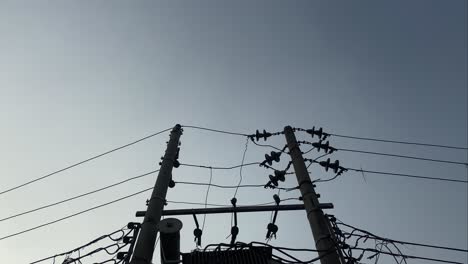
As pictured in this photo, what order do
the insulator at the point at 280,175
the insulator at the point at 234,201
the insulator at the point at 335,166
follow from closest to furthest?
the insulator at the point at 234,201 < the insulator at the point at 280,175 < the insulator at the point at 335,166

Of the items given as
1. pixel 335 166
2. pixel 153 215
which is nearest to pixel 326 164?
pixel 335 166

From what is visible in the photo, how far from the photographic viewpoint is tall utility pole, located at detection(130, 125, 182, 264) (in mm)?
4789

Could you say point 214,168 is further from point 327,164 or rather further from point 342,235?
point 342,235

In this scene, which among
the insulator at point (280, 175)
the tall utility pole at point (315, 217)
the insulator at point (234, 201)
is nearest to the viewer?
the tall utility pole at point (315, 217)

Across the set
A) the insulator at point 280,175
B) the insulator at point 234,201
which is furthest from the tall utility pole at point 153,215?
the insulator at point 280,175

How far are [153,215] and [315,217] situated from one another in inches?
124

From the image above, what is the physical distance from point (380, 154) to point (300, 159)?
19.7 ft

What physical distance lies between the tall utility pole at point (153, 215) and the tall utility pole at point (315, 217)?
2.96 m

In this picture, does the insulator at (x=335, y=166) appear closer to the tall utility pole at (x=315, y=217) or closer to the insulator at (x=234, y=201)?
the tall utility pole at (x=315, y=217)

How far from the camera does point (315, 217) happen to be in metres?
6.17

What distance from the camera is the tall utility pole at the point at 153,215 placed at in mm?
4789

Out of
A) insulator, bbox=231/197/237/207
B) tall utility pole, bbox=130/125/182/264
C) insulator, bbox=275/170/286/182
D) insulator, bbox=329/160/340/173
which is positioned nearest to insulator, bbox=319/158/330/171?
insulator, bbox=329/160/340/173

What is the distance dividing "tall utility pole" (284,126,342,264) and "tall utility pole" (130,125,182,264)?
2.96m

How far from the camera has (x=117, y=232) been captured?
297 inches
